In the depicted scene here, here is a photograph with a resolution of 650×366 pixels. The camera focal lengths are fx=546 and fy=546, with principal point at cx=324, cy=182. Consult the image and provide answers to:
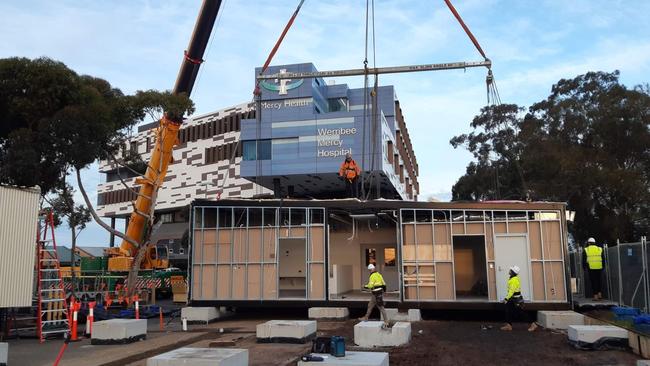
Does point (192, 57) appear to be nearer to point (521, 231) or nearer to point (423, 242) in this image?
point (423, 242)

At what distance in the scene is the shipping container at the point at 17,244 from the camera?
13.6 meters

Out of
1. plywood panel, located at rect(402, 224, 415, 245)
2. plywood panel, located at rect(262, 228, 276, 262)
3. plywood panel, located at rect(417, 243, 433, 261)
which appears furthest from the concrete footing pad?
plywood panel, located at rect(262, 228, 276, 262)

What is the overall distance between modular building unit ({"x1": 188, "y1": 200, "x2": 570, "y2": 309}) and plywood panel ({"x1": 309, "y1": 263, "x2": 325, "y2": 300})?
0.03 meters

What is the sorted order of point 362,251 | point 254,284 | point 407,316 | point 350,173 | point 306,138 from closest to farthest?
1. point 407,316
2. point 254,284
3. point 350,173
4. point 362,251
5. point 306,138

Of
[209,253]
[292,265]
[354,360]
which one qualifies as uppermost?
[209,253]

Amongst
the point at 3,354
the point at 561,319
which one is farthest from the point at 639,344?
the point at 3,354

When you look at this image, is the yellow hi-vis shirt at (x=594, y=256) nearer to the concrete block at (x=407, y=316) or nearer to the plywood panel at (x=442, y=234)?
the plywood panel at (x=442, y=234)

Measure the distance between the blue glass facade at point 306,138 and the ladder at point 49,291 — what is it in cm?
2950

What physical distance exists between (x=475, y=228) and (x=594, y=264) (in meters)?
4.02

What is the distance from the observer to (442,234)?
18266 mm

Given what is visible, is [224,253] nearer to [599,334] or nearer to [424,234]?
[424,234]

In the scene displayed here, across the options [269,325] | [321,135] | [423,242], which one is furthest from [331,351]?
[321,135]

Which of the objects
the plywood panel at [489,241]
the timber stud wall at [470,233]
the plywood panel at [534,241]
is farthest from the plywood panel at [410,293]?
the plywood panel at [534,241]

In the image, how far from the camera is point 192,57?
71.0 ft
